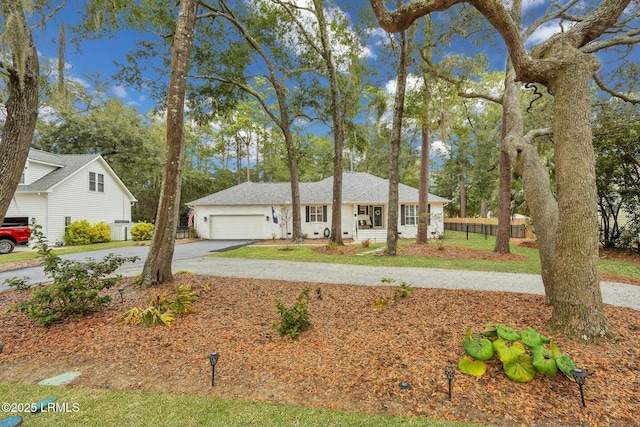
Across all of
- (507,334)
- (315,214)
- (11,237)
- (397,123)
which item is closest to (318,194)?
(315,214)

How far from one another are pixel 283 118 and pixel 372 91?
4379 mm

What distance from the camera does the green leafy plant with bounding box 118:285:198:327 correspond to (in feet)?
12.6

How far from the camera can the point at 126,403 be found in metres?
2.30

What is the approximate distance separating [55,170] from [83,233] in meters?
4.75

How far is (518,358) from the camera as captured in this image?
2.46m

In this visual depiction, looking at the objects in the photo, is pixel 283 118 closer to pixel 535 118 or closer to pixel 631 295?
pixel 631 295

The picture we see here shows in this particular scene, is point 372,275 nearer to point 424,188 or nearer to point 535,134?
point 535,134

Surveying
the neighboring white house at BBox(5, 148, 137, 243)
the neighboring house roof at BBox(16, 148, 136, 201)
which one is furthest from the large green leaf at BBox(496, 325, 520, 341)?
the neighboring house roof at BBox(16, 148, 136, 201)

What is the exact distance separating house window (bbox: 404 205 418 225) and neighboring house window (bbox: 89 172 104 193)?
1966cm

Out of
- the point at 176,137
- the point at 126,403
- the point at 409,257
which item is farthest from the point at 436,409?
the point at 409,257

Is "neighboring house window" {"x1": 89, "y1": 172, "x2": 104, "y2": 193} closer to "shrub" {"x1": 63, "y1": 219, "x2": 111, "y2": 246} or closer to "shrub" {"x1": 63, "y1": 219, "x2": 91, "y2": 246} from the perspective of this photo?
"shrub" {"x1": 63, "y1": 219, "x2": 111, "y2": 246}

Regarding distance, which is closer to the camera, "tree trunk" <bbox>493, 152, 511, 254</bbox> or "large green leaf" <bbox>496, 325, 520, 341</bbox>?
"large green leaf" <bbox>496, 325, 520, 341</bbox>

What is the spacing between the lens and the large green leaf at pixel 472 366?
2.52 meters

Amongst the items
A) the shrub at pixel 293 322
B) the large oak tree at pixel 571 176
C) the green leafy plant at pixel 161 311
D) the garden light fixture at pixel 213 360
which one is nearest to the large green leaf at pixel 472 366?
the large oak tree at pixel 571 176
